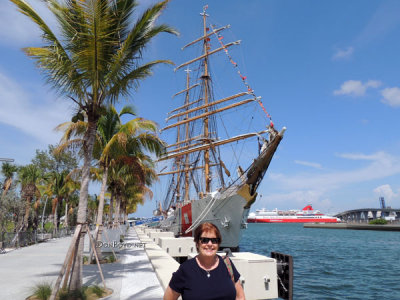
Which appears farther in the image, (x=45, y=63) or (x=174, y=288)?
(x=45, y=63)

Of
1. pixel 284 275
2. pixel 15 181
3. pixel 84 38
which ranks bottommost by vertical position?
pixel 284 275

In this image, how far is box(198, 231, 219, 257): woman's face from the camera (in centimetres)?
289

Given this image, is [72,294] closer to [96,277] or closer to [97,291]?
[97,291]

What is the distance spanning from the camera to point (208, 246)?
2.92 meters

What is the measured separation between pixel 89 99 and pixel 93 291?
15.6ft

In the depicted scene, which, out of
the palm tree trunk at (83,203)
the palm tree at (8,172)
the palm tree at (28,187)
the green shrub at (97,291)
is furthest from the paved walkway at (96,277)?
the palm tree at (8,172)

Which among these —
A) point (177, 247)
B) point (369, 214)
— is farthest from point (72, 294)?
point (369, 214)

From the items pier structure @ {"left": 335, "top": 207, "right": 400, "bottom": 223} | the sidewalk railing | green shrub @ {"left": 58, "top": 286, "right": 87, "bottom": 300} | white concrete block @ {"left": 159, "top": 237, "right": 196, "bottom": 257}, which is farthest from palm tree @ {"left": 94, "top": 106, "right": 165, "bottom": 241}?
pier structure @ {"left": 335, "top": 207, "right": 400, "bottom": 223}

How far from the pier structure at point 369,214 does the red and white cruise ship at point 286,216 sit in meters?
8.56

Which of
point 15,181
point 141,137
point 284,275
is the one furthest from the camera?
point 15,181

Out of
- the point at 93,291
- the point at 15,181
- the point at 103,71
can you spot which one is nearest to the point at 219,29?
the point at 15,181

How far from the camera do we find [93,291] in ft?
22.4

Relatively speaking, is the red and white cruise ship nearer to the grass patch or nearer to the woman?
the grass patch

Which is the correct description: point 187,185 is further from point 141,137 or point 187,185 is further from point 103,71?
point 103,71
